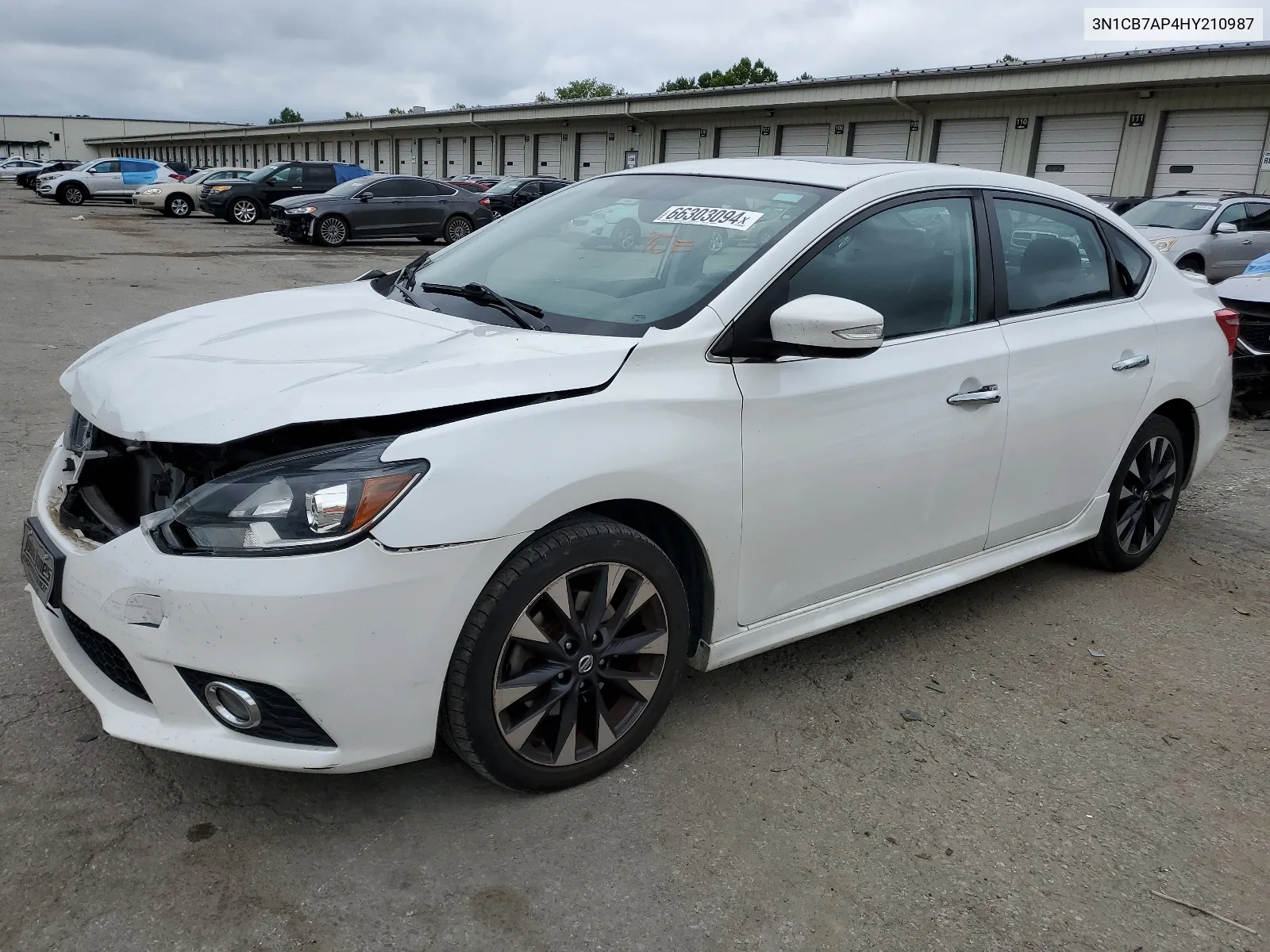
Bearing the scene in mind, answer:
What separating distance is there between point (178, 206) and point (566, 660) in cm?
3123

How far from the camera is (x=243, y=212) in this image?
26562 mm

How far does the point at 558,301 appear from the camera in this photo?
3.06 m

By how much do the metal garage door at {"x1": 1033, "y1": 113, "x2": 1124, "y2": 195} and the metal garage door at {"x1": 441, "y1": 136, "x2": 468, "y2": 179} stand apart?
1141 inches

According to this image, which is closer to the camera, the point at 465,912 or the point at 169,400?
the point at 465,912

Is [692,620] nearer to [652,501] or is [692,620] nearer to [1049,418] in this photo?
[652,501]

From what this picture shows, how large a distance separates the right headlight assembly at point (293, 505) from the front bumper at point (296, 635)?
37 mm

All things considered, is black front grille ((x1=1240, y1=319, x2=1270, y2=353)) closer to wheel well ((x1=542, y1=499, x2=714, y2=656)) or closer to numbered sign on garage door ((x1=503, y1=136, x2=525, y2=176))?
wheel well ((x1=542, y1=499, x2=714, y2=656))

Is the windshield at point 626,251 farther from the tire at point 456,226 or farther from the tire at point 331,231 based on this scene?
the tire at point 456,226

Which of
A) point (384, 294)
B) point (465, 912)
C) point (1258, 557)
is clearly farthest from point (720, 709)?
point (1258, 557)

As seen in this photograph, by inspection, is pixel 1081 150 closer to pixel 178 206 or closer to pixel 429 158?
pixel 178 206

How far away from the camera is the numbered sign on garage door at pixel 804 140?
97.8 feet

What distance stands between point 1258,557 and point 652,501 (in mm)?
3528

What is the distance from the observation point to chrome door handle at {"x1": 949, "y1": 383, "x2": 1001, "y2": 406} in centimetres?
323

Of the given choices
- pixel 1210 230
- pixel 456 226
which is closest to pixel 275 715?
pixel 1210 230
